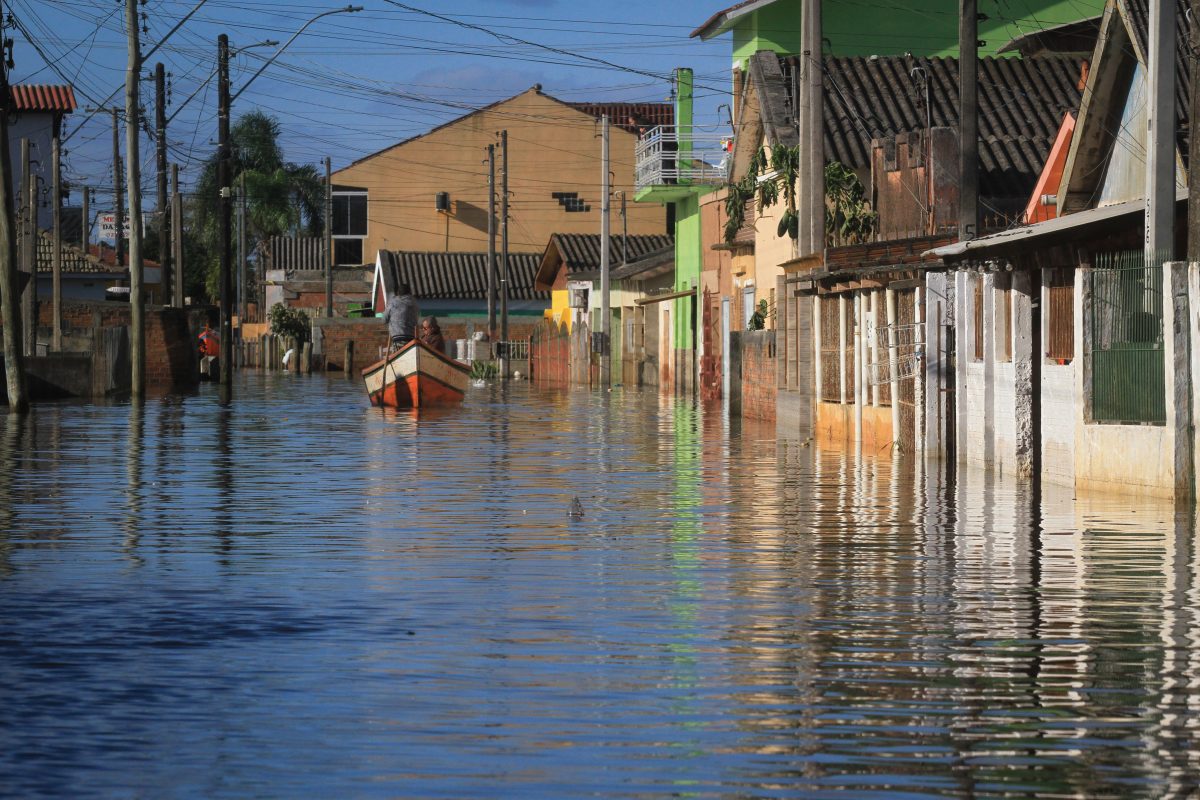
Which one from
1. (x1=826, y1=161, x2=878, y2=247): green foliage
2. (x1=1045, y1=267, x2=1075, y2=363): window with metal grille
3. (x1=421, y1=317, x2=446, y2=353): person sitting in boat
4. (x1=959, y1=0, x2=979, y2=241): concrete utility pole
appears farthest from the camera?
(x1=421, y1=317, x2=446, y2=353): person sitting in boat

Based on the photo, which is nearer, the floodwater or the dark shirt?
the floodwater

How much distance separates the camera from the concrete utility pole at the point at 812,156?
102ft

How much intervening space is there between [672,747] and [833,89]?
31.9m

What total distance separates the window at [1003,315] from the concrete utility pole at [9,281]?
19.3 m

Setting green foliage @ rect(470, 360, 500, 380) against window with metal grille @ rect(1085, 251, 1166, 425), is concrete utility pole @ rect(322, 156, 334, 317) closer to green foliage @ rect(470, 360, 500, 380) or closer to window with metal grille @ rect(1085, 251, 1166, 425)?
green foliage @ rect(470, 360, 500, 380)

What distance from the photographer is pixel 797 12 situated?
49.2m

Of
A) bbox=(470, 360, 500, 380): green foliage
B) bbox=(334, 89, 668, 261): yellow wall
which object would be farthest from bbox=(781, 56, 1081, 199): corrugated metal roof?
bbox=(334, 89, 668, 261): yellow wall

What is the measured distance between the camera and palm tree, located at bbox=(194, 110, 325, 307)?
10044cm

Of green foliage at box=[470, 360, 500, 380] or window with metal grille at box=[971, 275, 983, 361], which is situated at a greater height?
window with metal grille at box=[971, 275, 983, 361]

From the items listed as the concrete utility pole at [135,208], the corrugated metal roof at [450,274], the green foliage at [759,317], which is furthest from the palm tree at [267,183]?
the green foliage at [759,317]

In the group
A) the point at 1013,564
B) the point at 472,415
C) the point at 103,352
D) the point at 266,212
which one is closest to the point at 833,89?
the point at 472,415

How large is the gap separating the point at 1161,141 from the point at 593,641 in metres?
10.5

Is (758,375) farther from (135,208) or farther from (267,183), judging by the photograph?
(267,183)

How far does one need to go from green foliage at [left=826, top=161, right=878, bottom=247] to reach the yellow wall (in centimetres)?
5672
